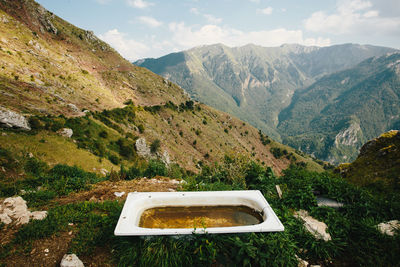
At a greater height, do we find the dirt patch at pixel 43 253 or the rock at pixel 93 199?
the dirt patch at pixel 43 253

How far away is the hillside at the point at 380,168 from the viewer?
5766 mm

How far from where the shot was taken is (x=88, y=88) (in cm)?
3675

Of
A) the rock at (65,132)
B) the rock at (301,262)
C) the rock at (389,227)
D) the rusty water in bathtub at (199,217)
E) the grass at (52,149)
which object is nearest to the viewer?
the rock at (301,262)

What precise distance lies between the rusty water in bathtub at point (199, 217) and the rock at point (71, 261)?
1280 mm

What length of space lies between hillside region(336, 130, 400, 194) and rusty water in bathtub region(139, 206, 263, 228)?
170 inches

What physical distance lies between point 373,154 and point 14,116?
2169 centimetres

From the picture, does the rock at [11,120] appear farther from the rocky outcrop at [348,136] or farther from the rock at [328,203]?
the rocky outcrop at [348,136]

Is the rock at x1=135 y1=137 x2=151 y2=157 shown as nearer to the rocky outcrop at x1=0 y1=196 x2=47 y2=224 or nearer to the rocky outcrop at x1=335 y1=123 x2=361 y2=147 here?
the rocky outcrop at x1=0 y1=196 x2=47 y2=224

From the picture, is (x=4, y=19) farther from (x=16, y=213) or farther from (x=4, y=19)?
(x=16, y=213)

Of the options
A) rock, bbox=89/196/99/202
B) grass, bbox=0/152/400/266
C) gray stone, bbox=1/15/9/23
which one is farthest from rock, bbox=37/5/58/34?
rock, bbox=89/196/99/202

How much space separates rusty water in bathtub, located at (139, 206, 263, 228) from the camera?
4.29 metres

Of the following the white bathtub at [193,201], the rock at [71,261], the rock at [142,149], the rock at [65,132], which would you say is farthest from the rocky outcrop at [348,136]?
the rock at [71,261]

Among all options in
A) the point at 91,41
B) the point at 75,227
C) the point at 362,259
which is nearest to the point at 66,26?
the point at 91,41

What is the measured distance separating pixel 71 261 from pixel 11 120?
48.4 feet
